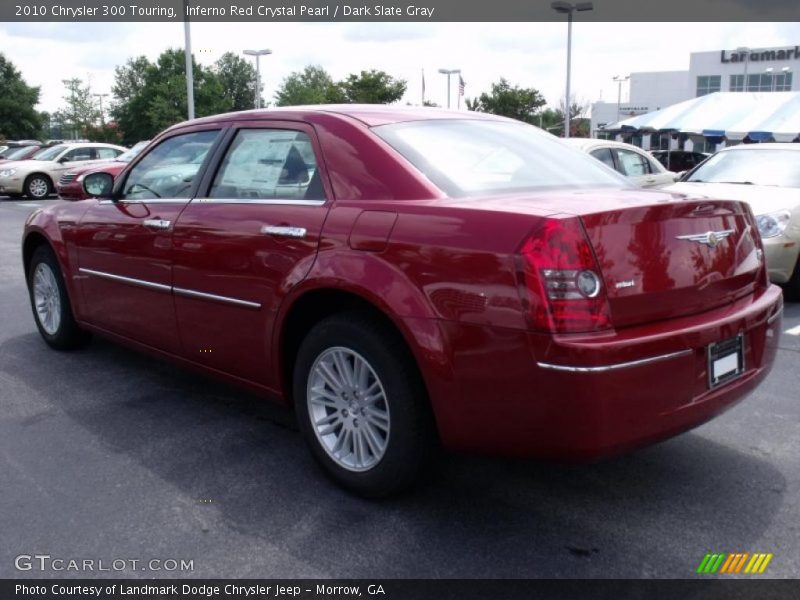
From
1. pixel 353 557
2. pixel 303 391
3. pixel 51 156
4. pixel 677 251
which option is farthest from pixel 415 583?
pixel 51 156

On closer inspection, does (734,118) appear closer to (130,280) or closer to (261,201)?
(130,280)

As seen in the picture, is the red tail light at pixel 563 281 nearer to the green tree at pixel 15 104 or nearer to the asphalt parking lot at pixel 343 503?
the asphalt parking lot at pixel 343 503

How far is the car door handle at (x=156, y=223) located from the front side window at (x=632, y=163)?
792 centimetres

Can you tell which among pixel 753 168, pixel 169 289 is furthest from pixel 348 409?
pixel 753 168

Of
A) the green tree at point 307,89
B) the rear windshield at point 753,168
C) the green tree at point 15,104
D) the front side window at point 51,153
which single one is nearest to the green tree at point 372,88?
the green tree at point 307,89

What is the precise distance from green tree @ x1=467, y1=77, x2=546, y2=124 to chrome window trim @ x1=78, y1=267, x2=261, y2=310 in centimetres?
4485

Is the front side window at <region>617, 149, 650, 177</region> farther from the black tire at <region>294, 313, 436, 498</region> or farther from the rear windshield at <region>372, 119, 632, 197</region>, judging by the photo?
the black tire at <region>294, 313, 436, 498</region>

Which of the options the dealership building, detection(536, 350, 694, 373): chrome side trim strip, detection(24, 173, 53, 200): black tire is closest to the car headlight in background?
detection(536, 350, 694, 373): chrome side trim strip

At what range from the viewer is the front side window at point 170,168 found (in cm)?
429

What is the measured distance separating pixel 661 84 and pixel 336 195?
82.2m

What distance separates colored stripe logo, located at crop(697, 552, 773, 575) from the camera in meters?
2.79

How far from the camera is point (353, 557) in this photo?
9.49ft

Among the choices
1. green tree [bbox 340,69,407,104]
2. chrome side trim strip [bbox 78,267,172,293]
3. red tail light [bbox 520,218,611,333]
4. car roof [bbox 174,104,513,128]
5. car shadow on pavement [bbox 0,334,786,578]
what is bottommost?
car shadow on pavement [bbox 0,334,786,578]

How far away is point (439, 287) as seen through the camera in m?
2.89
